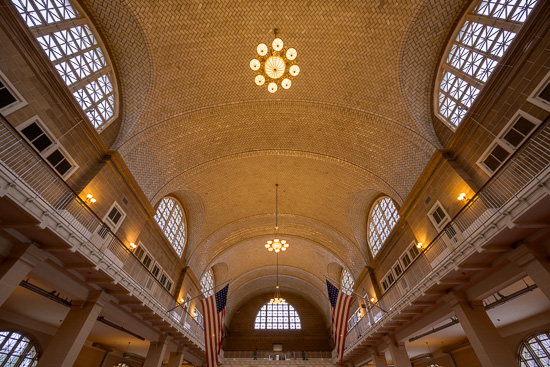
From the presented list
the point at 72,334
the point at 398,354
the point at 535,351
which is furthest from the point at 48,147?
the point at 535,351

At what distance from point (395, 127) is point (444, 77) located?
9.09 ft

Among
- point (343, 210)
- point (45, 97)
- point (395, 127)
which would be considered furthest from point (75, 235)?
point (343, 210)

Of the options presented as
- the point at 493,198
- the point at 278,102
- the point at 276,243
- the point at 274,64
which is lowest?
the point at 493,198

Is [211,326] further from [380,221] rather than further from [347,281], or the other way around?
[347,281]

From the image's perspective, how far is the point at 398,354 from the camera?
1480 cm

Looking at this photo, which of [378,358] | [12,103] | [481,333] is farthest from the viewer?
[378,358]

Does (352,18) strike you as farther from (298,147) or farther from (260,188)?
(260,188)

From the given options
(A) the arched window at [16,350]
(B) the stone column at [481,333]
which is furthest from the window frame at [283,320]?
(B) the stone column at [481,333]

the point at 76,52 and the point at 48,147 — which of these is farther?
the point at 76,52

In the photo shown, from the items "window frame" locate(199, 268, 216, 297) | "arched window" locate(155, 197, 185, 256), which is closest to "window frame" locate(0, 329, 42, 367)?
"arched window" locate(155, 197, 185, 256)

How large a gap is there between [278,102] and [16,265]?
1194cm

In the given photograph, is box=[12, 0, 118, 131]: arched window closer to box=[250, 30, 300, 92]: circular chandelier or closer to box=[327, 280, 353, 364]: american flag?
box=[250, 30, 300, 92]: circular chandelier

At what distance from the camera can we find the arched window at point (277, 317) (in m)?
33.3

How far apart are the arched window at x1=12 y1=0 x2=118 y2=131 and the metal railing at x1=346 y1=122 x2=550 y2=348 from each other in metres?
14.0
